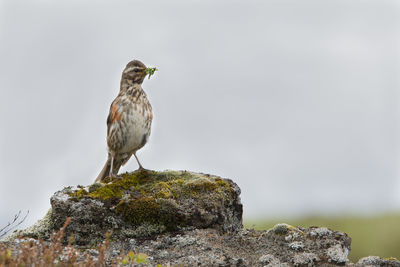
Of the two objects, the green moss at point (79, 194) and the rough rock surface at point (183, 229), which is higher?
the green moss at point (79, 194)

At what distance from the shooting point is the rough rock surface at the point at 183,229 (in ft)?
25.1

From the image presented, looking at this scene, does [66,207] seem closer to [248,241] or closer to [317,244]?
[248,241]

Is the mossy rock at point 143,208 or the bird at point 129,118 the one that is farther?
the bird at point 129,118

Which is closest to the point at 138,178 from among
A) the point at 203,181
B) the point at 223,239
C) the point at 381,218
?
the point at 203,181

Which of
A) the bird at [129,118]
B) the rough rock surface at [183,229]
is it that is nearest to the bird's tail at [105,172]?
the bird at [129,118]

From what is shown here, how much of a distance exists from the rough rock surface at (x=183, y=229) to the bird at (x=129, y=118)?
1.73 m

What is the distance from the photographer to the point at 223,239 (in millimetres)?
8219

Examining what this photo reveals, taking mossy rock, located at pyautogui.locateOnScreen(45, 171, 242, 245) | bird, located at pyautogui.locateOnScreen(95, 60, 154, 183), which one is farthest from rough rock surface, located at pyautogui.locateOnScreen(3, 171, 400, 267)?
bird, located at pyautogui.locateOnScreen(95, 60, 154, 183)

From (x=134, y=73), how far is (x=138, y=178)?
2382 mm

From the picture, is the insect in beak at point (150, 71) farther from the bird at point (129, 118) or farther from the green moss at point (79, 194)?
the green moss at point (79, 194)

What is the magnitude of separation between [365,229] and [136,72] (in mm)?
11187

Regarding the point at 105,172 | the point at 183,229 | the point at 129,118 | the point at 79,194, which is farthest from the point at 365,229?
the point at 79,194

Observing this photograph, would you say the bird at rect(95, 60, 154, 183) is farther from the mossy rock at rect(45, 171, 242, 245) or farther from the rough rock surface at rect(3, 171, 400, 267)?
the mossy rock at rect(45, 171, 242, 245)

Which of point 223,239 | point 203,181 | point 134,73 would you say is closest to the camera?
point 223,239
